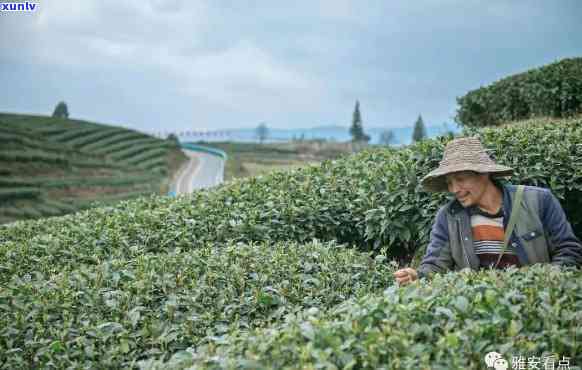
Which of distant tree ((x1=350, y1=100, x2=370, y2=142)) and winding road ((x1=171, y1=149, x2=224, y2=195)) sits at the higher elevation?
distant tree ((x1=350, y1=100, x2=370, y2=142))

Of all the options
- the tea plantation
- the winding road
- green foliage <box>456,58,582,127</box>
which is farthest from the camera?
the winding road

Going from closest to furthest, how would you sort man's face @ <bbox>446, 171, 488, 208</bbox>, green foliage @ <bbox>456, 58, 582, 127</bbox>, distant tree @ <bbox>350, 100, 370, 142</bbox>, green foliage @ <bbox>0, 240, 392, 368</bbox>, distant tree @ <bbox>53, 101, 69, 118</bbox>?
green foliage @ <bbox>0, 240, 392, 368</bbox> → man's face @ <bbox>446, 171, 488, 208</bbox> → green foliage @ <bbox>456, 58, 582, 127</bbox> → distant tree @ <bbox>350, 100, 370, 142</bbox> → distant tree @ <bbox>53, 101, 69, 118</bbox>

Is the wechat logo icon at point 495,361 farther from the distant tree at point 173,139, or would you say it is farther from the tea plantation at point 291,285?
the distant tree at point 173,139

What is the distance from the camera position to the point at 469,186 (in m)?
3.38

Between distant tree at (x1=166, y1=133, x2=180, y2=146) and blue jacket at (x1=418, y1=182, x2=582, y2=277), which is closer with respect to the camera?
blue jacket at (x1=418, y1=182, x2=582, y2=277)

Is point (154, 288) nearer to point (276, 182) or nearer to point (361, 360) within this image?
point (361, 360)

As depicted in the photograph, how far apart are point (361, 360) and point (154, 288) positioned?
1.87m

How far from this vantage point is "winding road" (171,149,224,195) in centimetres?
3600

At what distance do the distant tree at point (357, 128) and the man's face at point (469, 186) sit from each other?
141ft

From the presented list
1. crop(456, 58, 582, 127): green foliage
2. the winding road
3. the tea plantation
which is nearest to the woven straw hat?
the tea plantation

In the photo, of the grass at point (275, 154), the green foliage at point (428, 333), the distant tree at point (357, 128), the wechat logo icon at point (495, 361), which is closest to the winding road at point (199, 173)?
the grass at point (275, 154)

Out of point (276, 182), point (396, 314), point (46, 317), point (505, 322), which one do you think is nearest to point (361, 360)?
point (396, 314)

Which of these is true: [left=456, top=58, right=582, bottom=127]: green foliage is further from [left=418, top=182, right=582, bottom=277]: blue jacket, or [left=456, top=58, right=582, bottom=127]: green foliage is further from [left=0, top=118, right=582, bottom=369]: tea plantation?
[left=418, top=182, right=582, bottom=277]: blue jacket

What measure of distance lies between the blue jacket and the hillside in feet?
56.4
